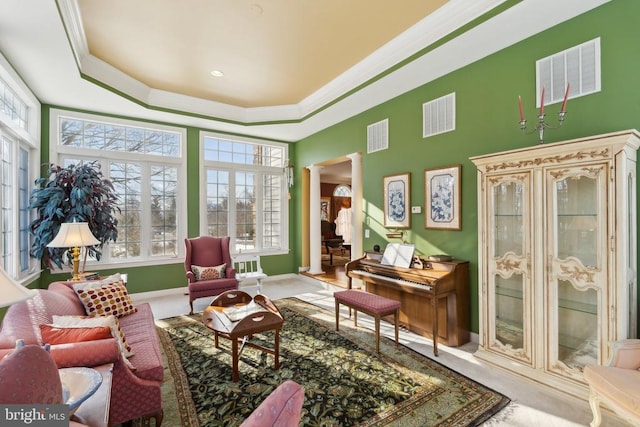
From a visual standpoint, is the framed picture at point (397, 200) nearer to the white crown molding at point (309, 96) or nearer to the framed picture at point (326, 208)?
the white crown molding at point (309, 96)

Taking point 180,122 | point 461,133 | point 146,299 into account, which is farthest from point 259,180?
point 461,133

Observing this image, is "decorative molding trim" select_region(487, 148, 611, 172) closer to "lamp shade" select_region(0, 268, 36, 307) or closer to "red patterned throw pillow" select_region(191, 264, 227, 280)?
"lamp shade" select_region(0, 268, 36, 307)

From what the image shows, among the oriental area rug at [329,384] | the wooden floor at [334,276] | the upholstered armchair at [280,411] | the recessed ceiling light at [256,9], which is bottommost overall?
the oriental area rug at [329,384]

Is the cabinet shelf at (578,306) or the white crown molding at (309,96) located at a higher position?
the white crown molding at (309,96)

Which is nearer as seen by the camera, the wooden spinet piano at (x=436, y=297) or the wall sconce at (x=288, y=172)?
the wooden spinet piano at (x=436, y=297)

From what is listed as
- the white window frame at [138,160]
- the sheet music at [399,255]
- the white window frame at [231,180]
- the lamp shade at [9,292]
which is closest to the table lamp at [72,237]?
the white window frame at [138,160]

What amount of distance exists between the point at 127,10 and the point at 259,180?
3833 mm

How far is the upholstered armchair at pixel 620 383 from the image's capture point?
1691 millimetres

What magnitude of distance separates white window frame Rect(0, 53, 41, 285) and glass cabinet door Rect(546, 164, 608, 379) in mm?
5356

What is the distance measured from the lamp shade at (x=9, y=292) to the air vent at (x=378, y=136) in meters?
4.22

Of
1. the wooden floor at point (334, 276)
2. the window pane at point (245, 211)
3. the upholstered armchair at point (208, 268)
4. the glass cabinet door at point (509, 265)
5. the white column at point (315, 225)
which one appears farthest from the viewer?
the white column at point (315, 225)

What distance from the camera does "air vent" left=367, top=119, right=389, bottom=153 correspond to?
178 inches

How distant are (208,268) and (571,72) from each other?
4934 mm

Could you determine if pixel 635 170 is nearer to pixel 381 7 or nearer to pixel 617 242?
pixel 617 242
